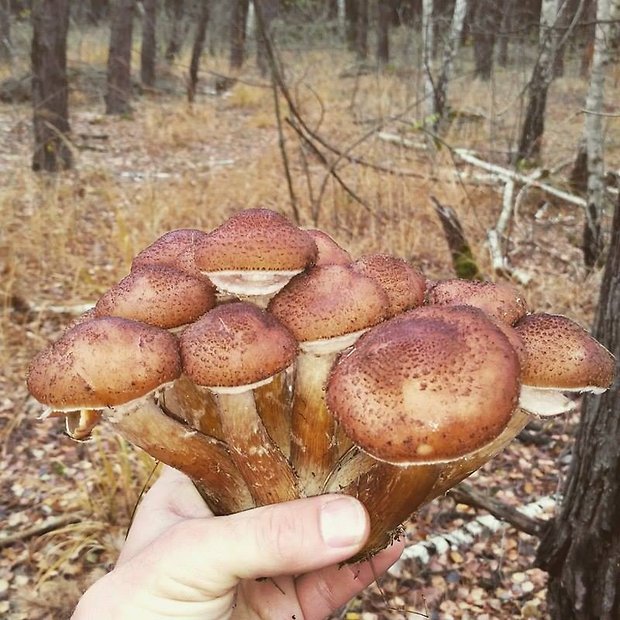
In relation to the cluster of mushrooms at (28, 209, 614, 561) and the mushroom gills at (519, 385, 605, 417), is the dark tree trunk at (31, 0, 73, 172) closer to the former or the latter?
the cluster of mushrooms at (28, 209, 614, 561)

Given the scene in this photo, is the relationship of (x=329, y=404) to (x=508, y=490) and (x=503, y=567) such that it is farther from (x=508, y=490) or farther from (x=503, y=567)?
(x=508, y=490)

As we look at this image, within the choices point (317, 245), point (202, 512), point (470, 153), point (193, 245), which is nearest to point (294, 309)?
point (317, 245)

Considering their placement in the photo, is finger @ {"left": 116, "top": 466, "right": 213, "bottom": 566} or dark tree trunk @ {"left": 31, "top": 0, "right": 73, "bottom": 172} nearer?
finger @ {"left": 116, "top": 466, "right": 213, "bottom": 566}

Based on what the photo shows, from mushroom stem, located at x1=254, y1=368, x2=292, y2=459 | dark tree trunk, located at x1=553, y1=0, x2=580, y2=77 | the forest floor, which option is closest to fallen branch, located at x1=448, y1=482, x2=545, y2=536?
the forest floor

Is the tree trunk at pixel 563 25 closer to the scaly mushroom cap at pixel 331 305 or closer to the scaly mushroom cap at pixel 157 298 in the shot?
the scaly mushroom cap at pixel 331 305

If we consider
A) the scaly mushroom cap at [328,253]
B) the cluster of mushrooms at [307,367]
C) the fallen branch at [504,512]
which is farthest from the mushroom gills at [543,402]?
the fallen branch at [504,512]

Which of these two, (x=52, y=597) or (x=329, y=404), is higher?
(x=329, y=404)

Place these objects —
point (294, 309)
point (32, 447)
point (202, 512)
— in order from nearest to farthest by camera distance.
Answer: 1. point (294, 309)
2. point (202, 512)
3. point (32, 447)
